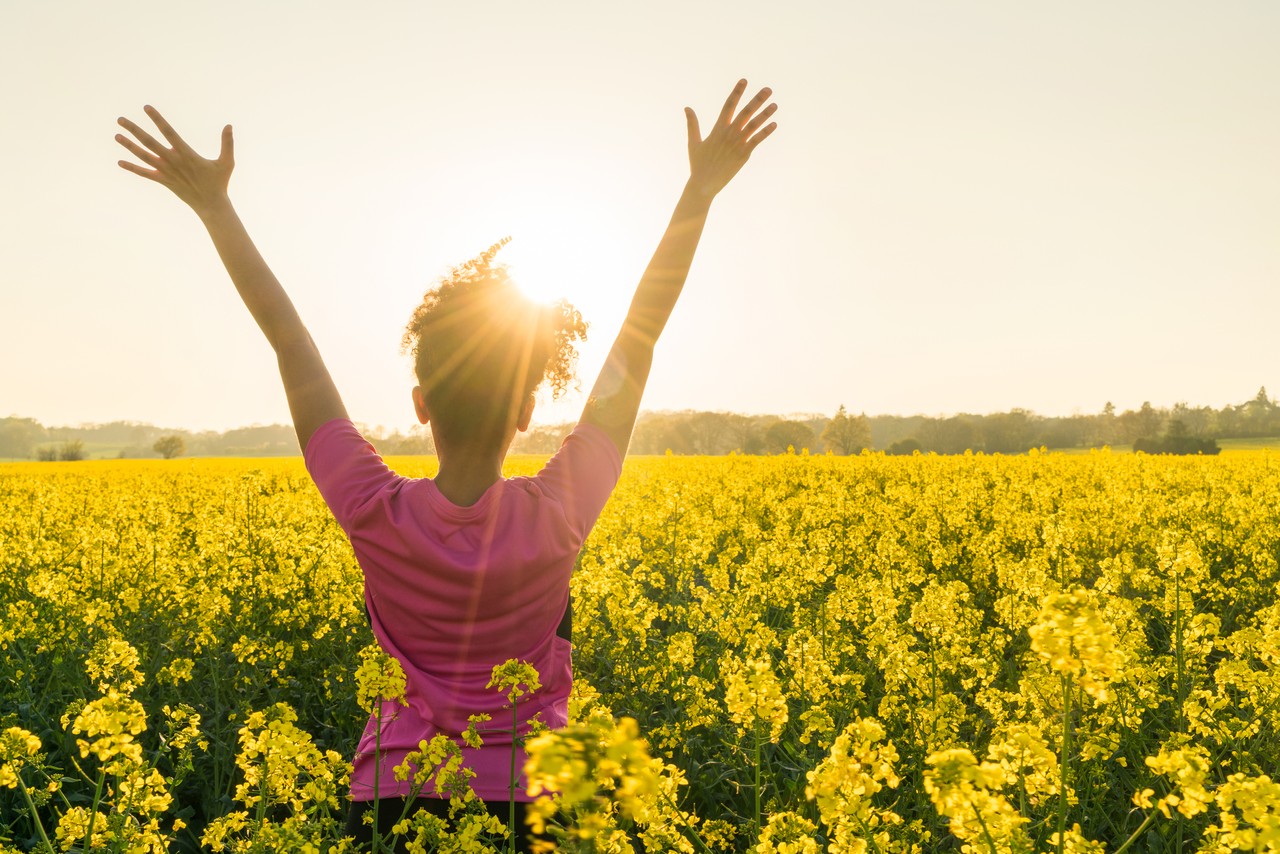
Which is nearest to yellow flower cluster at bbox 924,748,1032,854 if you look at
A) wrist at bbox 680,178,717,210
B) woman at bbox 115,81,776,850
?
woman at bbox 115,81,776,850

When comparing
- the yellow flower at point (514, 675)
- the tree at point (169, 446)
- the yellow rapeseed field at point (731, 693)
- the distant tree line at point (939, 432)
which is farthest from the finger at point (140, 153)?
the tree at point (169, 446)

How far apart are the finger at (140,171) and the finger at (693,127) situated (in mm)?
1668

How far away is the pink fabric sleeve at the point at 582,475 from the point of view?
87.8 inches

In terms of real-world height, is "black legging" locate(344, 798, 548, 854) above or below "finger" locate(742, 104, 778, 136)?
below

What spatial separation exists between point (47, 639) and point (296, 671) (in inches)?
55.0

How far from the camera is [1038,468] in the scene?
16453mm

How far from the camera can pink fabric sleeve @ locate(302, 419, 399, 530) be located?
7.21 feet

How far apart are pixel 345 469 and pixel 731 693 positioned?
120cm

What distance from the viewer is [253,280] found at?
8.25 feet

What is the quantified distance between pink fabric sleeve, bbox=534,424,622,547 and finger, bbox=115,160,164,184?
1.57 metres

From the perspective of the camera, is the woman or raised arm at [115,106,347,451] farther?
raised arm at [115,106,347,451]

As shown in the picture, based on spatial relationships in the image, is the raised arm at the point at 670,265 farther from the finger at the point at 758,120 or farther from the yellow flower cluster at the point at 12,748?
the yellow flower cluster at the point at 12,748

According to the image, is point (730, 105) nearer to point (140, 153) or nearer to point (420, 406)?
point (420, 406)

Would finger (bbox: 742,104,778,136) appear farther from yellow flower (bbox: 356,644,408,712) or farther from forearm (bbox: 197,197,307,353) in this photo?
yellow flower (bbox: 356,644,408,712)
